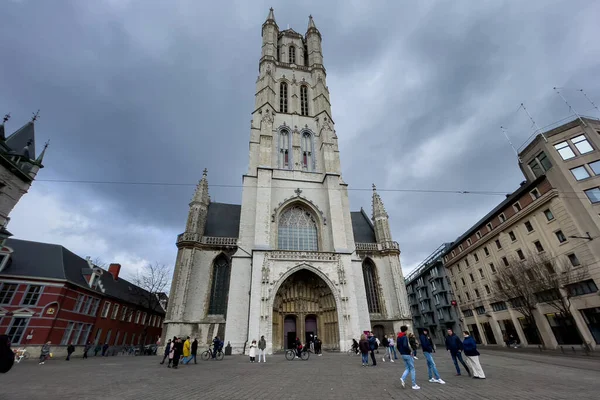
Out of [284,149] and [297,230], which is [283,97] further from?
[297,230]

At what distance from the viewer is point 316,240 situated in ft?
79.5

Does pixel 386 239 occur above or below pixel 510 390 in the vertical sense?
above

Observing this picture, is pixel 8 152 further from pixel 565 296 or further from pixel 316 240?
pixel 565 296

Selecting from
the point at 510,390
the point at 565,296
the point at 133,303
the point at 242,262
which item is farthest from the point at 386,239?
the point at 133,303

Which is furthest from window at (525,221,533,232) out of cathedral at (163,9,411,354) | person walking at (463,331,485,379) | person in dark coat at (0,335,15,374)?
A: person in dark coat at (0,335,15,374)

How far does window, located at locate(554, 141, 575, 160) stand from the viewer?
792 inches

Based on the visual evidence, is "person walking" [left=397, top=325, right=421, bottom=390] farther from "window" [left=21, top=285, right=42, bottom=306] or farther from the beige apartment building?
"window" [left=21, top=285, right=42, bottom=306]

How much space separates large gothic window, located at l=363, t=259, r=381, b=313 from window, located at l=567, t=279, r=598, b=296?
13878mm

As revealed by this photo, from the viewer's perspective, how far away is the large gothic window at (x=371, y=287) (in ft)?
82.9

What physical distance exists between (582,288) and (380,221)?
15605mm

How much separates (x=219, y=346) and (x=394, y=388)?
12.7 meters

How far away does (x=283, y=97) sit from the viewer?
3297 centimetres

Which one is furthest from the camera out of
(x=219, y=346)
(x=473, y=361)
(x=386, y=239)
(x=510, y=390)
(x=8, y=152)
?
(x=386, y=239)

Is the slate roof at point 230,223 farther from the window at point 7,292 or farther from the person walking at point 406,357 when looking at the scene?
the person walking at point 406,357
